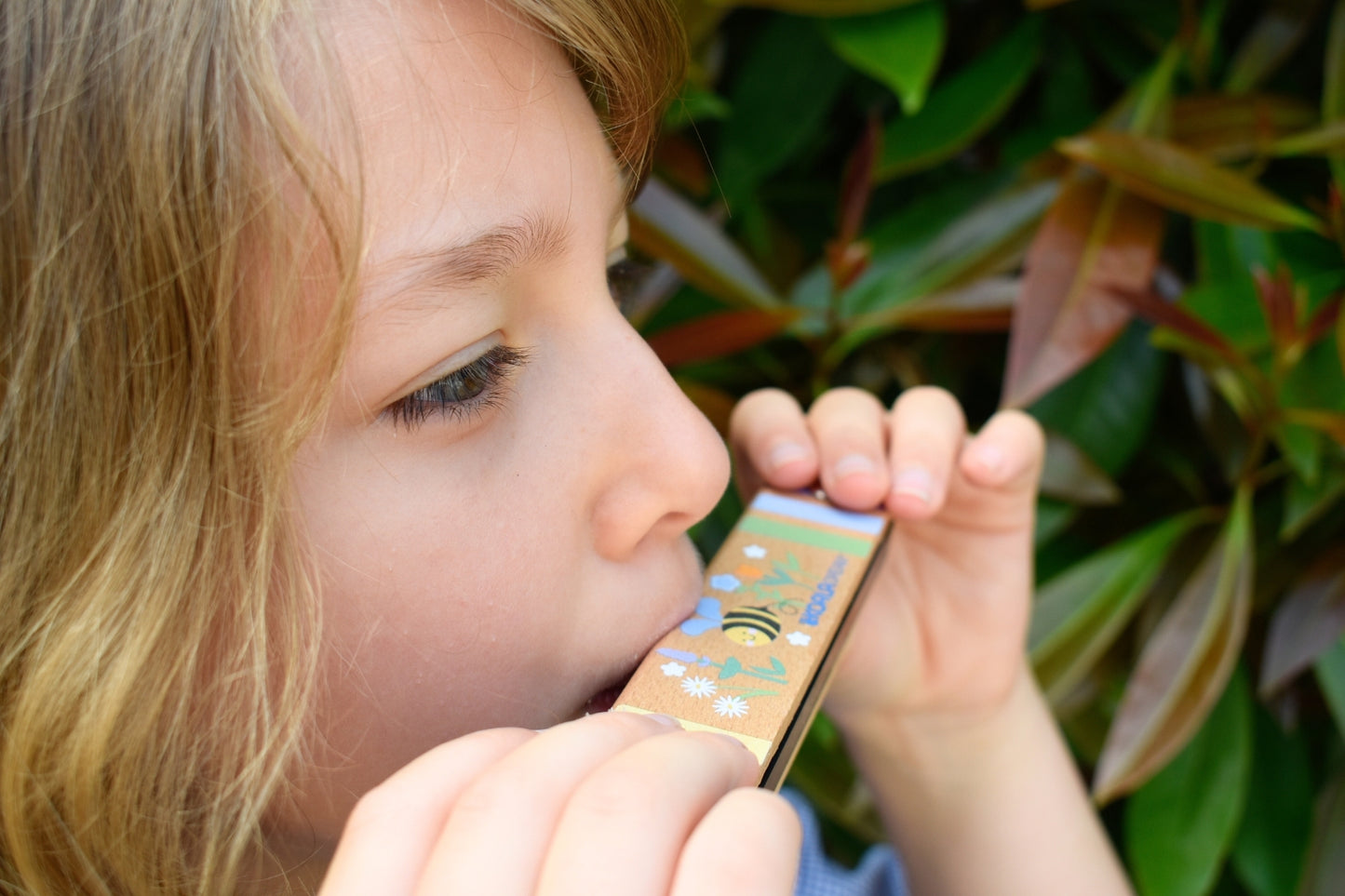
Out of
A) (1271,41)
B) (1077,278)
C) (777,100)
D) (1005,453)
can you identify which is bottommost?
(1005,453)

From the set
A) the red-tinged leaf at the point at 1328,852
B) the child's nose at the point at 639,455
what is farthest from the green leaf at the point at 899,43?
the red-tinged leaf at the point at 1328,852

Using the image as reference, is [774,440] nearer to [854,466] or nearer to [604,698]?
[854,466]

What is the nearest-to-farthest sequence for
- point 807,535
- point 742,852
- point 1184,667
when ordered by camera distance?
point 742,852 < point 807,535 < point 1184,667

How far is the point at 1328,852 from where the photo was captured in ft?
3.57

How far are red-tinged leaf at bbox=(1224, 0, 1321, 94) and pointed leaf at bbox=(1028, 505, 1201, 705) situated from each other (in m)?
0.46

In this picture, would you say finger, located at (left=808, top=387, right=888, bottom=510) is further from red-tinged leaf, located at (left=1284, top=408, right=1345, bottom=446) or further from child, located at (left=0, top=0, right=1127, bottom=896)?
red-tinged leaf, located at (left=1284, top=408, right=1345, bottom=446)

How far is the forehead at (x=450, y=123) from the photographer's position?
58 cm

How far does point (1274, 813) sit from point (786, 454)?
2.19 feet

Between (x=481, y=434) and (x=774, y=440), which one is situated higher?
(x=481, y=434)

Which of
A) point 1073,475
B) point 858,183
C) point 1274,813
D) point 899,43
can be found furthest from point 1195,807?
point 899,43

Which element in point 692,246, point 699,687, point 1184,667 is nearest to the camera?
point 699,687

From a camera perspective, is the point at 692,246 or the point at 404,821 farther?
the point at 692,246

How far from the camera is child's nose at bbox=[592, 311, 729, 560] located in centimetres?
69

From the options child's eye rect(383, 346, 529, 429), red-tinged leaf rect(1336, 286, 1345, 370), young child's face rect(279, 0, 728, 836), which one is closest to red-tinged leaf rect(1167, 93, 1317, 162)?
red-tinged leaf rect(1336, 286, 1345, 370)
